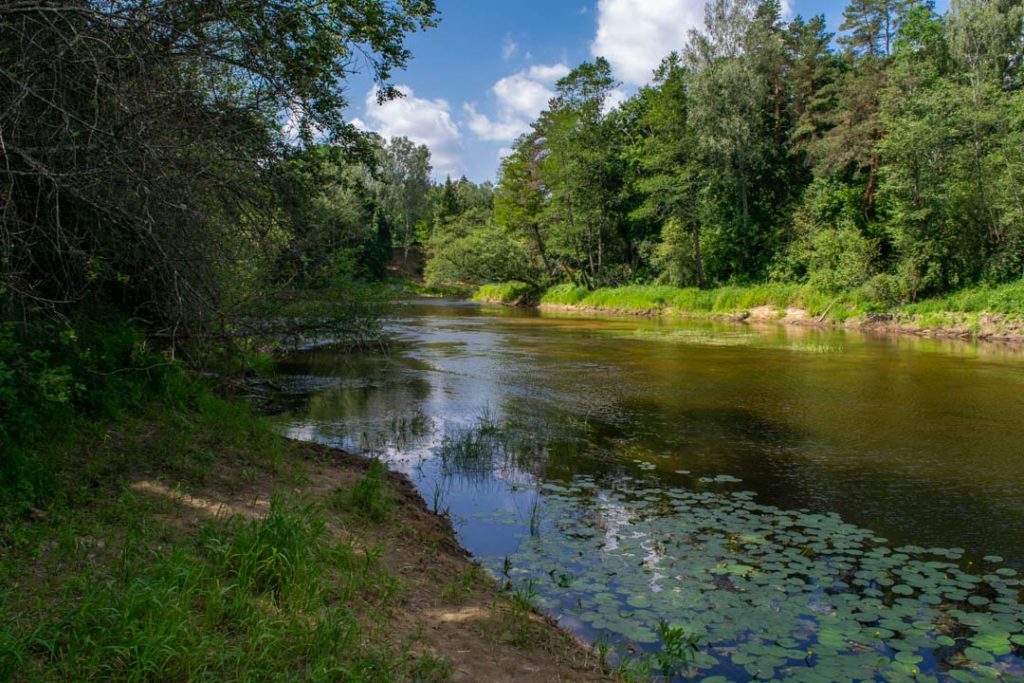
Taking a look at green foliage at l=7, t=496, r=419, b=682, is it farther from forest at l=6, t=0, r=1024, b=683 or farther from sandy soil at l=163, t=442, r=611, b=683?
sandy soil at l=163, t=442, r=611, b=683

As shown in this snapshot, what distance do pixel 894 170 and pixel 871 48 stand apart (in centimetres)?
1735

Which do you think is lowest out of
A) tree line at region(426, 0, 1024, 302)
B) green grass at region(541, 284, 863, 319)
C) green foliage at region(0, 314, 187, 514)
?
green foliage at region(0, 314, 187, 514)

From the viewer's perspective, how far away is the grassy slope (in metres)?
25.5

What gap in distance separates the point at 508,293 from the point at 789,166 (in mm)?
22978

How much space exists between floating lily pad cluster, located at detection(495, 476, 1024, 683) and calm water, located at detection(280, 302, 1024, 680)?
0.02m

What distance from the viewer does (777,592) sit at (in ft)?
17.6

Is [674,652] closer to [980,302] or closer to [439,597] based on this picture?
[439,597]

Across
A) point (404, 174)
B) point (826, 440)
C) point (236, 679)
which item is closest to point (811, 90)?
point (826, 440)

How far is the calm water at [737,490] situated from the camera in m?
4.88

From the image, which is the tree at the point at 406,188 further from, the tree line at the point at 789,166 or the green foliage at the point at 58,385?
the green foliage at the point at 58,385

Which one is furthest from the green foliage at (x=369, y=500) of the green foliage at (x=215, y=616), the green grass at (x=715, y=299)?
the green grass at (x=715, y=299)

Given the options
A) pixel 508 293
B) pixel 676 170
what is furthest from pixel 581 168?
pixel 508 293

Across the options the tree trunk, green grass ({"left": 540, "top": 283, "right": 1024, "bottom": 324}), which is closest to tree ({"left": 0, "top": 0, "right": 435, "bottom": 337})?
green grass ({"left": 540, "top": 283, "right": 1024, "bottom": 324})

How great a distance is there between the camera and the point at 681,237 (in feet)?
136
